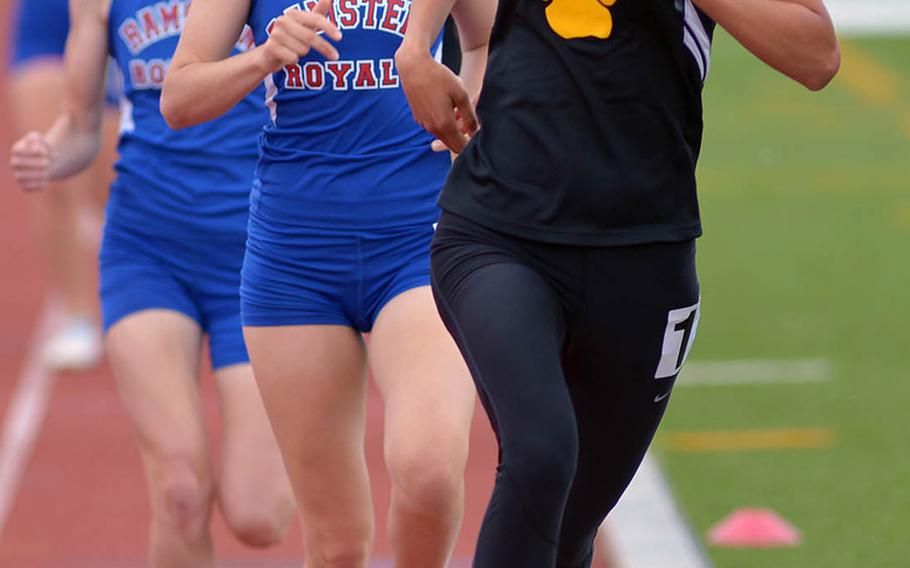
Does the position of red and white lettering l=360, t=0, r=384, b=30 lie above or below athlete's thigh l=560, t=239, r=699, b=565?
above

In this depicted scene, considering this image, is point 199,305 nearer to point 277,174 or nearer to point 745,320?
point 277,174

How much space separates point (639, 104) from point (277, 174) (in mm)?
1048

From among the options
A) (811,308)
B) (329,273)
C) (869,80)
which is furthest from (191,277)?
(869,80)

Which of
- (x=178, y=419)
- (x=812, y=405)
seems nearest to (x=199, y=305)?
(x=178, y=419)

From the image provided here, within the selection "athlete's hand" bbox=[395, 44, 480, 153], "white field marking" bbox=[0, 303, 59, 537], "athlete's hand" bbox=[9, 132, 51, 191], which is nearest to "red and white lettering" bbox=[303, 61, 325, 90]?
"athlete's hand" bbox=[395, 44, 480, 153]

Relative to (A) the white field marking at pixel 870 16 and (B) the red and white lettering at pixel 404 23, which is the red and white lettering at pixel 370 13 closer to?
(B) the red and white lettering at pixel 404 23

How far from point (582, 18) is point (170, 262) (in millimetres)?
1879

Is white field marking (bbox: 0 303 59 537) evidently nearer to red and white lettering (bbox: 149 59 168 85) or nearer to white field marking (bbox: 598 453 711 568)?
white field marking (bbox: 598 453 711 568)

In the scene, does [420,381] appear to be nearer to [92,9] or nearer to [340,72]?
[340,72]

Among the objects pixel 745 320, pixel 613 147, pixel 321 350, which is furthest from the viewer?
pixel 745 320

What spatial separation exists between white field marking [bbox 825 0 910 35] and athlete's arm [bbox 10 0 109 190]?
18.5m

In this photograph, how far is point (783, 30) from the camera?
372 centimetres

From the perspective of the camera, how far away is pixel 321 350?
446 centimetres

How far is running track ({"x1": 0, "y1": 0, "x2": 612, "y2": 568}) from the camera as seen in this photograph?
7.02 metres
